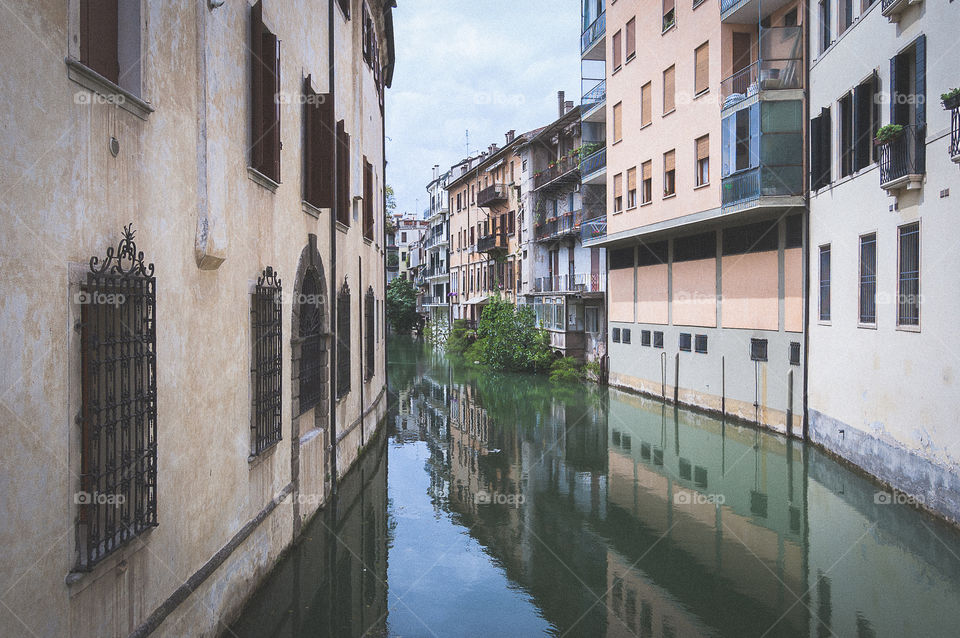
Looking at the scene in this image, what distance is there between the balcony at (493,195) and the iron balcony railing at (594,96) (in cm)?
1430

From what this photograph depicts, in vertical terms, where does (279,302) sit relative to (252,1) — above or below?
below

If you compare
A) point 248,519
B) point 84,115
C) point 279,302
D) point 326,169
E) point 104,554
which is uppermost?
point 326,169

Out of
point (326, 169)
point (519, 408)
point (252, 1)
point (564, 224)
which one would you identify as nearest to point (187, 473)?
point (252, 1)

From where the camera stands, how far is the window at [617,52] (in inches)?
981

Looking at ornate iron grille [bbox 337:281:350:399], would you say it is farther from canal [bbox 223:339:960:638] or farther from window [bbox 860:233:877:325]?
window [bbox 860:233:877:325]

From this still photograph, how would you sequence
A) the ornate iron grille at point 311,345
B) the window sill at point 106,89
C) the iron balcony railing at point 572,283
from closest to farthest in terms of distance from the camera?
the window sill at point 106,89 → the ornate iron grille at point 311,345 → the iron balcony railing at point 572,283

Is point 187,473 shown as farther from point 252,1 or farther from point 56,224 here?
point 252,1

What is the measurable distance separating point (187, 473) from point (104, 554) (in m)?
1.38

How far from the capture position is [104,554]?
14.8 ft

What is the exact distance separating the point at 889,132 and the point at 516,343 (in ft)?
72.8

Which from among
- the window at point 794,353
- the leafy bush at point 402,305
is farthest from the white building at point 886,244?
the leafy bush at point 402,305

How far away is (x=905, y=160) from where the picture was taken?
38.2ft

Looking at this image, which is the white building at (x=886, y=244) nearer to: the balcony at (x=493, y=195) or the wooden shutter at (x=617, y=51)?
the wooden shutter at (x=617, y=51)

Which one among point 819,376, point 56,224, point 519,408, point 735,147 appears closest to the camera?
point 56,224
